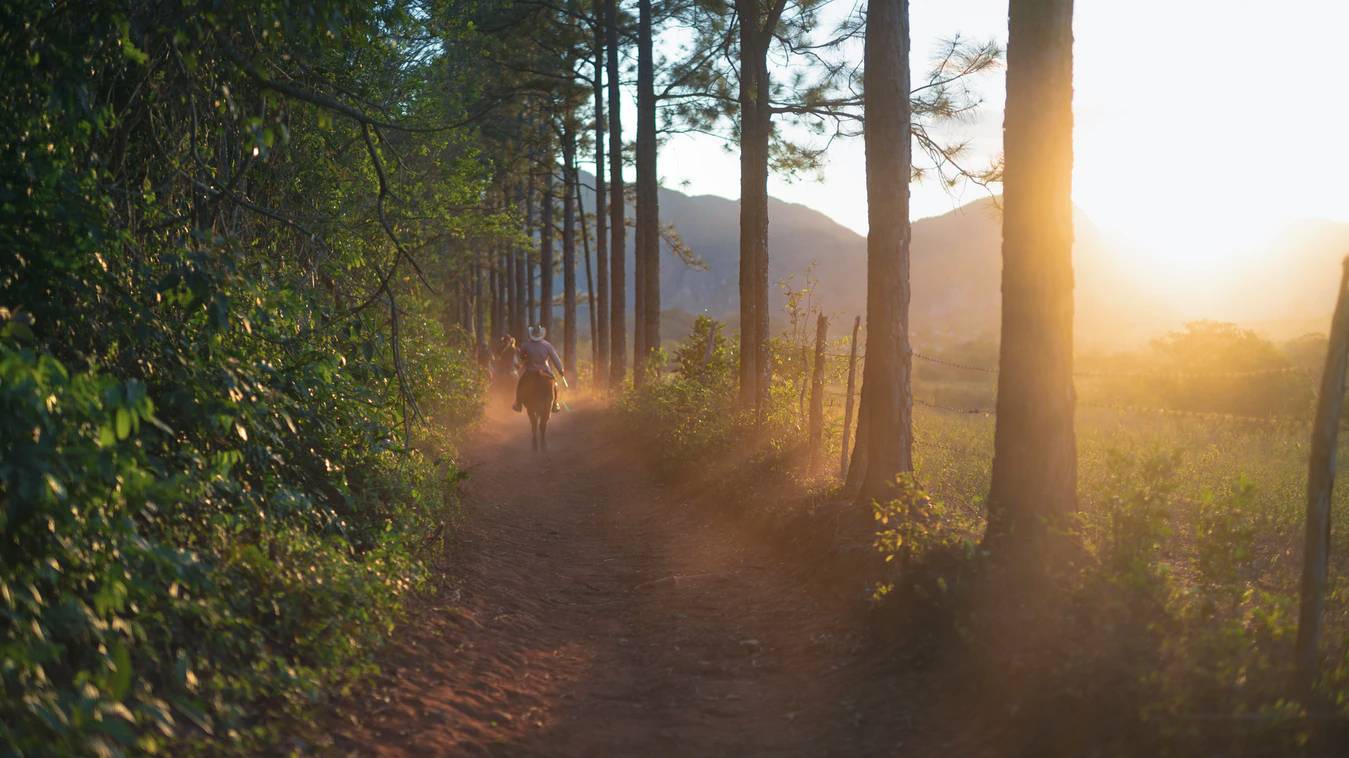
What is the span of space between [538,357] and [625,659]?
1131 centimetres

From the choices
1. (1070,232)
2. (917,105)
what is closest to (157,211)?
(1070,232)

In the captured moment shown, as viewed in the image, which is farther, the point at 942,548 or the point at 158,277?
the point at 942,548

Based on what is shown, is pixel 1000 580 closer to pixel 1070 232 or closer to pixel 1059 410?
pixel 1059 410

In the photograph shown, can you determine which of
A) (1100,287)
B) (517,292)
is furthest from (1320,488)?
(1100,287)

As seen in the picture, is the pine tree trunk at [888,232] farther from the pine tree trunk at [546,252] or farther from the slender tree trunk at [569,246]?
the pine tree trunk at [546,252]

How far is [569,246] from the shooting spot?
110 ft

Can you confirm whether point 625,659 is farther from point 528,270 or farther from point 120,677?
point 528,270

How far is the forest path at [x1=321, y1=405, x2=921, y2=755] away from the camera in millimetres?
5086

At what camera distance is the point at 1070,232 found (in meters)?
6.21

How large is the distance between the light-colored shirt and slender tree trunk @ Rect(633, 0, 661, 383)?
4107 millimetres

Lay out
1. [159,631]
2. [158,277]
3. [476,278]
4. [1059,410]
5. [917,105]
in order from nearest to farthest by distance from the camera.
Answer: [159,631] < [158,277] < [1059,410] < [917,105] < [476,278]

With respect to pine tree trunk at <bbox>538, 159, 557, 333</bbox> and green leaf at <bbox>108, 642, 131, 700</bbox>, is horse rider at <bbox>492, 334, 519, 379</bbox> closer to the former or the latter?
pine tree trunk at <bbox>538, 159, 557, 333</bbox>

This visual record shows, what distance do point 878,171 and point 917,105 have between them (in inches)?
141

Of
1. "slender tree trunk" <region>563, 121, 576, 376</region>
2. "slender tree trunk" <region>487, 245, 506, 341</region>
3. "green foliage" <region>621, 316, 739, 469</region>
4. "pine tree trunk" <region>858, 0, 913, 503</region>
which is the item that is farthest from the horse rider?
"slender tree trunk" <region>487, 245, 506, 341</region>
